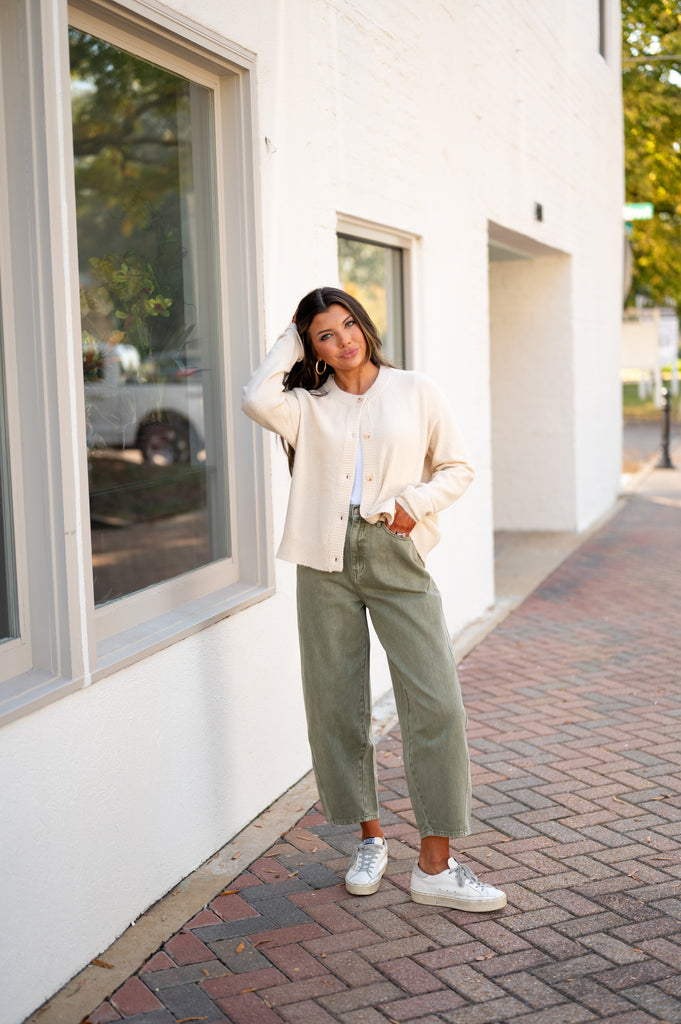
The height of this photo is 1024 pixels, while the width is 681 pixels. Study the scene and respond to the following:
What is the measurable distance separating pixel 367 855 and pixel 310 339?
167 centimetres

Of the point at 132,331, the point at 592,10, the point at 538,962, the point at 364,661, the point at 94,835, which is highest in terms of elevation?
the point at 592,10

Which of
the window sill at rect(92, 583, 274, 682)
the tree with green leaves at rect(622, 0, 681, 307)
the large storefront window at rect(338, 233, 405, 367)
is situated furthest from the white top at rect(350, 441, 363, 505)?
the tree with green leaves at rect(622, 0, 681, 307)

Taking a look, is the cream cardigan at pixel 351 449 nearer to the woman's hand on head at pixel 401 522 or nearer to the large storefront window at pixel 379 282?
the woman's hand on head at pixel 401 522

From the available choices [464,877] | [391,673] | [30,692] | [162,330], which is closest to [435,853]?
[464,877]

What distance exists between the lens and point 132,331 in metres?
4.22

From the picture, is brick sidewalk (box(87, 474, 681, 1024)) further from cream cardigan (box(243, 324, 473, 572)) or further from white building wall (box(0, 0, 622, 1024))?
cream cardigan (box(243, 324, 473, 572))

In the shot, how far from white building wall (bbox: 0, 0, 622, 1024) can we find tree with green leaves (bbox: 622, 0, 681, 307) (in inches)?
177

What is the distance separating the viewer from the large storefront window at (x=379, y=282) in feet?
19.5

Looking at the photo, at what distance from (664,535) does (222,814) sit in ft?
26.2

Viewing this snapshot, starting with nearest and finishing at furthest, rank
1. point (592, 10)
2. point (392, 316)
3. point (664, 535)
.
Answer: point (392, 316) < point (664, 535) < point (592, 10)

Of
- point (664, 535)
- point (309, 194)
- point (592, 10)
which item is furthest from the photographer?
point (592, 10)

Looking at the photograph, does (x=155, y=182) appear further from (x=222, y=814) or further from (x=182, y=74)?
(x=222, y=814)

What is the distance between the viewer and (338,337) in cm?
346

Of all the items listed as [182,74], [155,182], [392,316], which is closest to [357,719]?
[182,74]
